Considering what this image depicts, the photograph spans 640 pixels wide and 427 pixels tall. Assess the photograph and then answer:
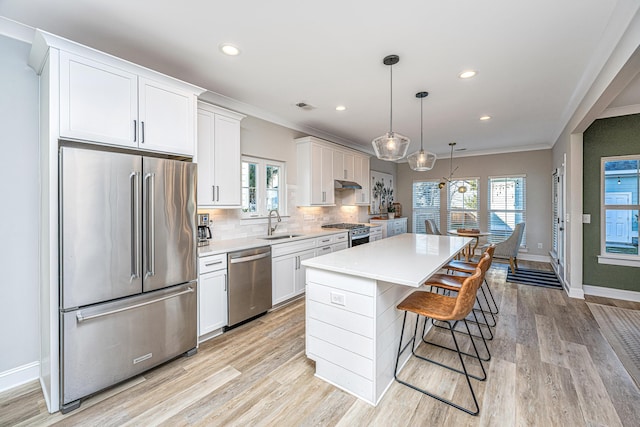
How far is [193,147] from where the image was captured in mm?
2592

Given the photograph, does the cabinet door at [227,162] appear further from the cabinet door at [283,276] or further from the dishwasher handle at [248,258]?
the cabinet door at [283,276]

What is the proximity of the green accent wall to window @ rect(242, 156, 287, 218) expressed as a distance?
4504mm

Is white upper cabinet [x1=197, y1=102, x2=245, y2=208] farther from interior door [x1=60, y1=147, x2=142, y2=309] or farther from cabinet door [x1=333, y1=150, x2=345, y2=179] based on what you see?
cabinet door [x1=333, y1=150, x2=345, y2=179]

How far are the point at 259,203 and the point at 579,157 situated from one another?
4.59 meters

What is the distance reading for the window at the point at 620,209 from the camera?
381 centimetres

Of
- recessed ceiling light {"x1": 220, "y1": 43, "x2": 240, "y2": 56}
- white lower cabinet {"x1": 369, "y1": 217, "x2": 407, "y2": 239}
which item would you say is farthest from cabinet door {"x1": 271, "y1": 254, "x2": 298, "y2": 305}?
white lower cabinet {"x1": 369, "y1": 217, "x2": 407, "y2": 239}

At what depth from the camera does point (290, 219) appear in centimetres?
457

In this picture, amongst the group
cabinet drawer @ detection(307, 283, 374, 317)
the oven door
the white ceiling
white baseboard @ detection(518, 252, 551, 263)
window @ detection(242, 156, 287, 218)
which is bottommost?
white baseboard @ detection(518, 252, 551, 263)

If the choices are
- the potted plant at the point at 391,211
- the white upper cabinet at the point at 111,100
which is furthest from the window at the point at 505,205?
the white upper cabinet at the point at 111,100

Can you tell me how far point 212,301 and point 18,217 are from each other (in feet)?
5.32

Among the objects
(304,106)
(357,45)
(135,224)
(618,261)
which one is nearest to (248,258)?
(135,224)

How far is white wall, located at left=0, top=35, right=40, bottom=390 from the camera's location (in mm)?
2051

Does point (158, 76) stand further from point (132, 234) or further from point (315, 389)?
point (315, 389)

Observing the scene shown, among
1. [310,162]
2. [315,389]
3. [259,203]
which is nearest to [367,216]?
[310,162]
